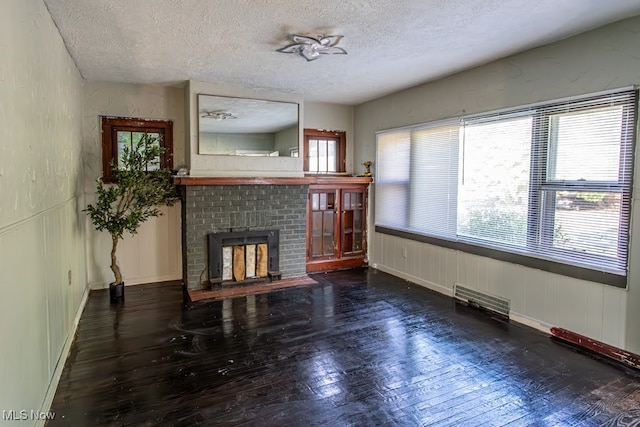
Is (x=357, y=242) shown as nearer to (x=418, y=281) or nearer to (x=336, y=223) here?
(x=336, y=223)

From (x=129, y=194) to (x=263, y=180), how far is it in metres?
1.60

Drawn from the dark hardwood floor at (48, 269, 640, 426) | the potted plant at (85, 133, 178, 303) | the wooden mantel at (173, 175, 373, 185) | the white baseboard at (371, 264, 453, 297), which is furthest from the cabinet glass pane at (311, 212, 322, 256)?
the potted plant at (85, 133, 178, 303)

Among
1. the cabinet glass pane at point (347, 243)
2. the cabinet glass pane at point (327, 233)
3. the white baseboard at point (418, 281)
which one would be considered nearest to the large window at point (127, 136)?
the cabinet glass pane at point (327, 233)

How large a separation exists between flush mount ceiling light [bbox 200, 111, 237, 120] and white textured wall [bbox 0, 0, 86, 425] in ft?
5.20

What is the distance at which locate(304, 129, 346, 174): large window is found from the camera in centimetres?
580

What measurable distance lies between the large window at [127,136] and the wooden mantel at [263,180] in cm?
50

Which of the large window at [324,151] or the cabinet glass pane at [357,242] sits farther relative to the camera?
the cabinet glass pane at [357,242]

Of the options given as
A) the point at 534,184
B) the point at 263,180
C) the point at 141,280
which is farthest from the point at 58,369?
the point at 534,184

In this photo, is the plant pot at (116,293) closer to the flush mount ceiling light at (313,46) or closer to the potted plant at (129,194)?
the potted plant at (129,194)

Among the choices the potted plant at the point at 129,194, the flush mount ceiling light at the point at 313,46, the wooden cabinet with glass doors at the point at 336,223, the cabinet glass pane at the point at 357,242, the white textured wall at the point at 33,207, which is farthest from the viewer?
the cabinet glass pane at the point at 357,242

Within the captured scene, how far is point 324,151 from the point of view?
19.5 feet

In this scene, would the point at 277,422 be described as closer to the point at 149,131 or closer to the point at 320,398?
the point at 320,398

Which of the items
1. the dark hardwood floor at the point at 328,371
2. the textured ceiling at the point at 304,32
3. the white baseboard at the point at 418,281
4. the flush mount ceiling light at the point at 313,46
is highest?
the textured ceiling at the point at 304,32

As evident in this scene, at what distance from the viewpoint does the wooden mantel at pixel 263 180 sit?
4.43 meters
